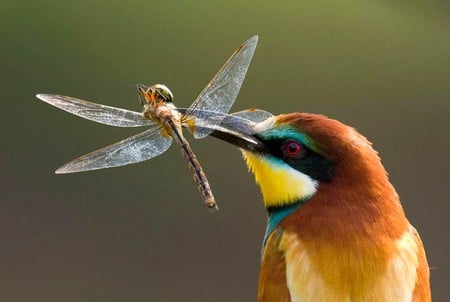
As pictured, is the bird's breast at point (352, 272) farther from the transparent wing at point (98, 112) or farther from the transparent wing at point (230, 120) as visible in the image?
the transparent wing at point (98, 112)

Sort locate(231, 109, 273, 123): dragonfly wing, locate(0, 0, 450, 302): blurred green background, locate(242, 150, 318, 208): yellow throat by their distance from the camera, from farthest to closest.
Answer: locate(0, 0, 450, 302): blurred green background, locate(231, 109, 273, 123): dragonfly wing, locate(242, 150, 318, 208): yellow throat

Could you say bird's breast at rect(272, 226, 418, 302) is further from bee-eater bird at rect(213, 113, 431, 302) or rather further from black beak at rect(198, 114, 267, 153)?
black beak at rect(198, 114, 267, 153)

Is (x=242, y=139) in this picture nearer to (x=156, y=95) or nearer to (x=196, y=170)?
(x=196, y=170)

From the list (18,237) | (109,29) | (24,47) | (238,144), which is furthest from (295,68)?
(238,144)

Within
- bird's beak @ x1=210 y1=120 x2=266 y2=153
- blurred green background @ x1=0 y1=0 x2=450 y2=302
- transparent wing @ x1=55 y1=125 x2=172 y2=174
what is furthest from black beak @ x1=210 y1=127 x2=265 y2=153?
blurred green background @ x1=0 y1=0 x2=450 y2=302

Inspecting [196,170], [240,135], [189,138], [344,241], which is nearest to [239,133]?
[240,135]

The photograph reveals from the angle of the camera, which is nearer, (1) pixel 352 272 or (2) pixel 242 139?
(1) pixel 352 272

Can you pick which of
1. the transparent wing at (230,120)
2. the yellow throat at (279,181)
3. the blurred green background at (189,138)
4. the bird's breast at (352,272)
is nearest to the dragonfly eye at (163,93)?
the transparent wing at (230,120)

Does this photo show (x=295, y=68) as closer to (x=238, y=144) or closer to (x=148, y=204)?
(x=148, y=204)
